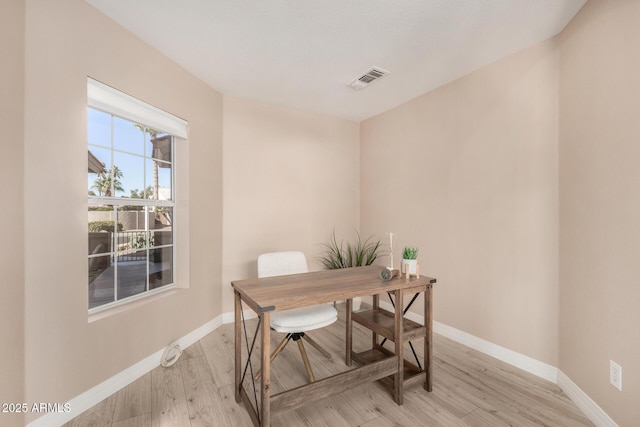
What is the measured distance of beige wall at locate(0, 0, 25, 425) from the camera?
139 centimetres

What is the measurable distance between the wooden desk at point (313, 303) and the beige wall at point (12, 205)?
1.10 meters

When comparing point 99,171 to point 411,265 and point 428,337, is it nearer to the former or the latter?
point 411,265

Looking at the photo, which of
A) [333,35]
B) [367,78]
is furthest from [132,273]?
→ [367,78]

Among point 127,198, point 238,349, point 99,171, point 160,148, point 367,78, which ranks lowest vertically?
point 238,349

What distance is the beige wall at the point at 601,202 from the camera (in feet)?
4.71

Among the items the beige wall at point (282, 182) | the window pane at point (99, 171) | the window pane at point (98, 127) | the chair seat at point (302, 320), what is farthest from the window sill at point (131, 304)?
the window pane at point (98, 127)

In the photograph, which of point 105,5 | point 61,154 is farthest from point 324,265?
point 105,5

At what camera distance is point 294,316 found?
2006mm

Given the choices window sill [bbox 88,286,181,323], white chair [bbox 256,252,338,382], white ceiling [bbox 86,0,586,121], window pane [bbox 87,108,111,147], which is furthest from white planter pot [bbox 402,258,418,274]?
window pane [bbox 87,108,111,147]

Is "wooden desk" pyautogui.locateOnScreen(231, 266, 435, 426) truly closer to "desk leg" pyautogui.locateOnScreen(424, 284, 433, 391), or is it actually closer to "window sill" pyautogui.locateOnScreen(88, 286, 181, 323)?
"desk leg" pyautogui.locateOnScreen(424, 284, 433, 391)

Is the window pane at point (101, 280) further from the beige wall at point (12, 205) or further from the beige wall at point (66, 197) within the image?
the beige wall at point (12, 205)

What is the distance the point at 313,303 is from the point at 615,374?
172 cm

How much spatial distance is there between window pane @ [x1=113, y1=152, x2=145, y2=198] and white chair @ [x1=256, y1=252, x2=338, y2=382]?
1203mm

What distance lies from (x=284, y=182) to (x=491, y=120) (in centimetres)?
229
